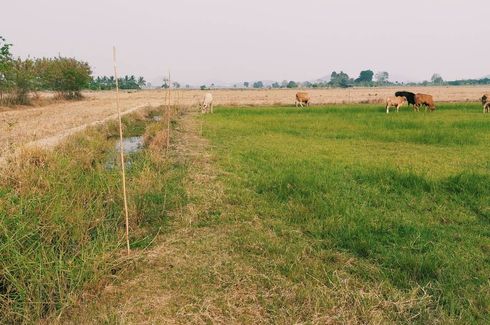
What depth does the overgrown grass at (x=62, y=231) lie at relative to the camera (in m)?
3.07

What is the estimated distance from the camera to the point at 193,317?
10.0 ft

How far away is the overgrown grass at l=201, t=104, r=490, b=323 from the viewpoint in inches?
129

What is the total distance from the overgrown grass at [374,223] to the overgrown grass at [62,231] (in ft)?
3.85

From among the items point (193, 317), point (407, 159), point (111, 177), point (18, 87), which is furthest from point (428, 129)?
point (18, 87)

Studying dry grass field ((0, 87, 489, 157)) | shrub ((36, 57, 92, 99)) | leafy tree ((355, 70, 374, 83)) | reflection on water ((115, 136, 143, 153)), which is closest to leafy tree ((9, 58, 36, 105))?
dry grass field ((0, 87, 489, 157))

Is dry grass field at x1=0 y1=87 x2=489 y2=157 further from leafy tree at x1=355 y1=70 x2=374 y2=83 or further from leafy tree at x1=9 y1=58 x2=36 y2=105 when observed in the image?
leafy tree at x1=355 y1=70 x2=374 y2=83

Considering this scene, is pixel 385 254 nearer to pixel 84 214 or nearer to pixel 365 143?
pixel 84 214

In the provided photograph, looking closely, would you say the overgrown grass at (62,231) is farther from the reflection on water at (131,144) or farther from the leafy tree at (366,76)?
the leafy tree at (366,76)

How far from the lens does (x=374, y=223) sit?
4918 millimetres

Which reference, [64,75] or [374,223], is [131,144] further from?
[64,75]

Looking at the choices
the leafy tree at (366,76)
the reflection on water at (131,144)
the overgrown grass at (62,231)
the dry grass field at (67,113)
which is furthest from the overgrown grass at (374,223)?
the leafy tree at (366,76)

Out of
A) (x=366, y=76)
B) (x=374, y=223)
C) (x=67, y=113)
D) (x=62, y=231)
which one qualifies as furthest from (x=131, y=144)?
(x=366, y=76)

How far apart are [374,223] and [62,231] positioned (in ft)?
12.4

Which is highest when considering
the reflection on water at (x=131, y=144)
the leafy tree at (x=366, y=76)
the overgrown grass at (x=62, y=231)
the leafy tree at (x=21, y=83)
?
the leafy tree at (x=366, y=76)
